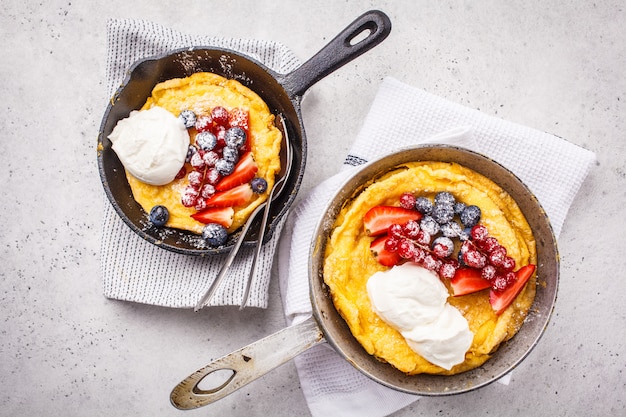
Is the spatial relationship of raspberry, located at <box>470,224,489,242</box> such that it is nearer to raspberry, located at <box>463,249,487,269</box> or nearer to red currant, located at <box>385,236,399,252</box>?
raspberry, located at <box>463,249,487,269</box>

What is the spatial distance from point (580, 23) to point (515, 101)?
50 cm

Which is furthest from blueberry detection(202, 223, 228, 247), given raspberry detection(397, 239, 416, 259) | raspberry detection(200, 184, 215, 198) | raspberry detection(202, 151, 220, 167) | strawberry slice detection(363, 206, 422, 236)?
raspberry detection(397, 239, 416, 259)

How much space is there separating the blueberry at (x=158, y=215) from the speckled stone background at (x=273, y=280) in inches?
17.6

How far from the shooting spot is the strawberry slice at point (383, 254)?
2.13 m

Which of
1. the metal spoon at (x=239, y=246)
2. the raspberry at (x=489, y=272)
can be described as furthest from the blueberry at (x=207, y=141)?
the raspberry at (x=489, y=272)

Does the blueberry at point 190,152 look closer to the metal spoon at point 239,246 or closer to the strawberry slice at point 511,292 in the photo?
the metal spoon at point 239,246

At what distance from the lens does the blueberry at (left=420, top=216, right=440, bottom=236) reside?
2111mm

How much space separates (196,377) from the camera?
2.10 metres

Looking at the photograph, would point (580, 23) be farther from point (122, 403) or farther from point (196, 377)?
point (122, 403)

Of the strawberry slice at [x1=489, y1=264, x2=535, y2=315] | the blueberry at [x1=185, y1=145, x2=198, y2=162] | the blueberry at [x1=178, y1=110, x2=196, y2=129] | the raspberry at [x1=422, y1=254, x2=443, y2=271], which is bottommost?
the strawberry slice at [x1=489, y1=264, x2=535, y2=315]

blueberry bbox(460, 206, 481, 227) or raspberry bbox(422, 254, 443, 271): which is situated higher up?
blueberry bbox(460, 206, 481, 227)

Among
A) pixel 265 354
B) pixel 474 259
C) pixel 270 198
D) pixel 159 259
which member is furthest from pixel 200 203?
pixel 474 259

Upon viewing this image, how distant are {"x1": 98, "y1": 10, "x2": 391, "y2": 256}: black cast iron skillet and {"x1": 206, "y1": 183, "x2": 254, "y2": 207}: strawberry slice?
6.2 inches

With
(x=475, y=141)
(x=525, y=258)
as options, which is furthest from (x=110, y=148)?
(x=525, y=258)
